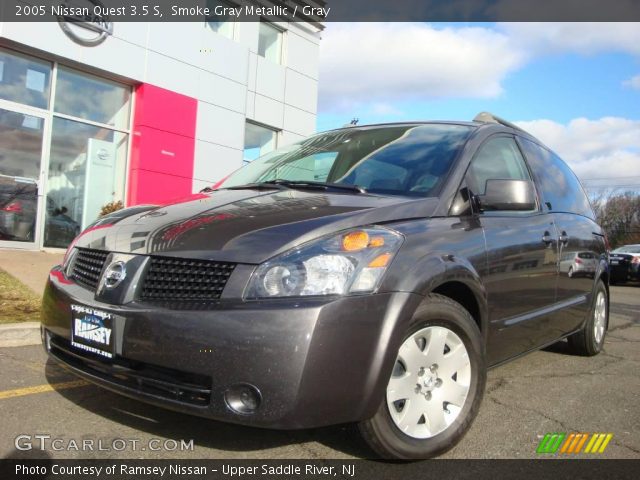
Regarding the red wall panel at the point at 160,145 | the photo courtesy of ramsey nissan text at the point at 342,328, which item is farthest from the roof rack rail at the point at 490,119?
the red wall panel at the point at 160,145

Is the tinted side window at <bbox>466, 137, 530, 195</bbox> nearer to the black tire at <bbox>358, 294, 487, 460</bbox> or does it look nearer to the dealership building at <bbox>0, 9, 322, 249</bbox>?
the black tire at <bbox>358, 294, 487, 460</bbox>

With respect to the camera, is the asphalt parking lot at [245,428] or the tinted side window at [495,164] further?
the tinted side window at [495,164]

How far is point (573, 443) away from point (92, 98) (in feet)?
34.2

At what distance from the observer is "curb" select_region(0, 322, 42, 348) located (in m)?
4.14

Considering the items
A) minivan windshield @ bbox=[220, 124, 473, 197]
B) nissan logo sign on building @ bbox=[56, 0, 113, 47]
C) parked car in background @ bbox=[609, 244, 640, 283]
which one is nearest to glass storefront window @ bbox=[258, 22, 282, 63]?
nissan logo sign on building @ bbox=[56, 0, 113, 47]

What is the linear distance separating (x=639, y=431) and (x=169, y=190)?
10.0 metres

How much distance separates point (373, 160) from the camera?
3230mm

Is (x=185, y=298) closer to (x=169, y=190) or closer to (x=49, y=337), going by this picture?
(x=49, y=337)

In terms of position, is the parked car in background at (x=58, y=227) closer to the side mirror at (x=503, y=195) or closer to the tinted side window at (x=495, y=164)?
the tinted side window at (x=495, y=164)

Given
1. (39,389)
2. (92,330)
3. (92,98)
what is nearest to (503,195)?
(92,330)

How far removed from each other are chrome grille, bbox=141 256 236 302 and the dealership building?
848cm

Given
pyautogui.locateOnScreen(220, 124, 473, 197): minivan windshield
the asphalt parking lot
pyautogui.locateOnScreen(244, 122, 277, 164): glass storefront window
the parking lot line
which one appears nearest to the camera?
the asphalt parking lot

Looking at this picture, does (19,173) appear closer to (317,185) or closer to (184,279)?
(317,185)
